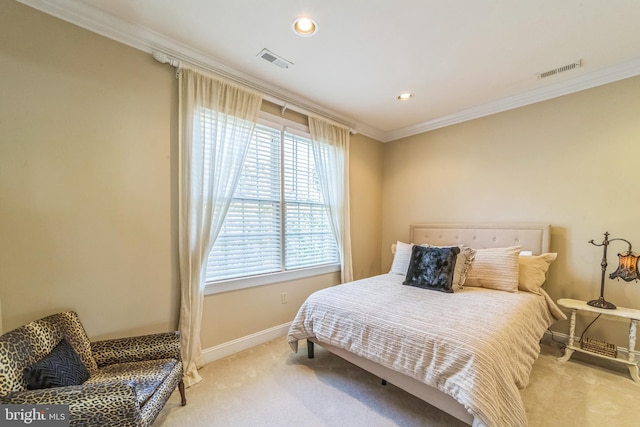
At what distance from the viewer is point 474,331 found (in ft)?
5.05

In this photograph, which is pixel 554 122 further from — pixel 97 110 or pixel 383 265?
pixel 97 110

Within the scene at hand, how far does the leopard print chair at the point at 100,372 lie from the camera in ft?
3.53

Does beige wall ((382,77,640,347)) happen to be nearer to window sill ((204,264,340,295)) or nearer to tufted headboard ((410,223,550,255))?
tufted headboard ((410,223,550,255))

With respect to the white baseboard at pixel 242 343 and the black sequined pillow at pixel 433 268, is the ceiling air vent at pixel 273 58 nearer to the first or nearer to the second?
the black sequined pillow at pixel 433 268

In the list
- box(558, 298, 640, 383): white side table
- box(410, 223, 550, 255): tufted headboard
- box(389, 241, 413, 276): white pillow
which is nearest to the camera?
box(558, 298, 640, 383): white side table

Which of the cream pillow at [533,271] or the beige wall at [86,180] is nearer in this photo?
the beige wall at [86,180]

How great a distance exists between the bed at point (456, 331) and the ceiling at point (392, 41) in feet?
5.31

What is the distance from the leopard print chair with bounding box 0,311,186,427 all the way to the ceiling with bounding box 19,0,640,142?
2.02 metres

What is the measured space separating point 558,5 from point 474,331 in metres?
2.21

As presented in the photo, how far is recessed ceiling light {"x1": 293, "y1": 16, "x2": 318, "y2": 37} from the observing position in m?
1.79

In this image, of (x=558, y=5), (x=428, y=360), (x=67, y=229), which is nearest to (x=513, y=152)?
(x=558, y=5)

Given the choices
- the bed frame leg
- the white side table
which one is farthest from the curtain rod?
the white side table

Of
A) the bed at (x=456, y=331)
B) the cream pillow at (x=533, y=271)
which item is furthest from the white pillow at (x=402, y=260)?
the cream pillow at (x=533, y=271)

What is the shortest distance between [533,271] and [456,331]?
162cm
